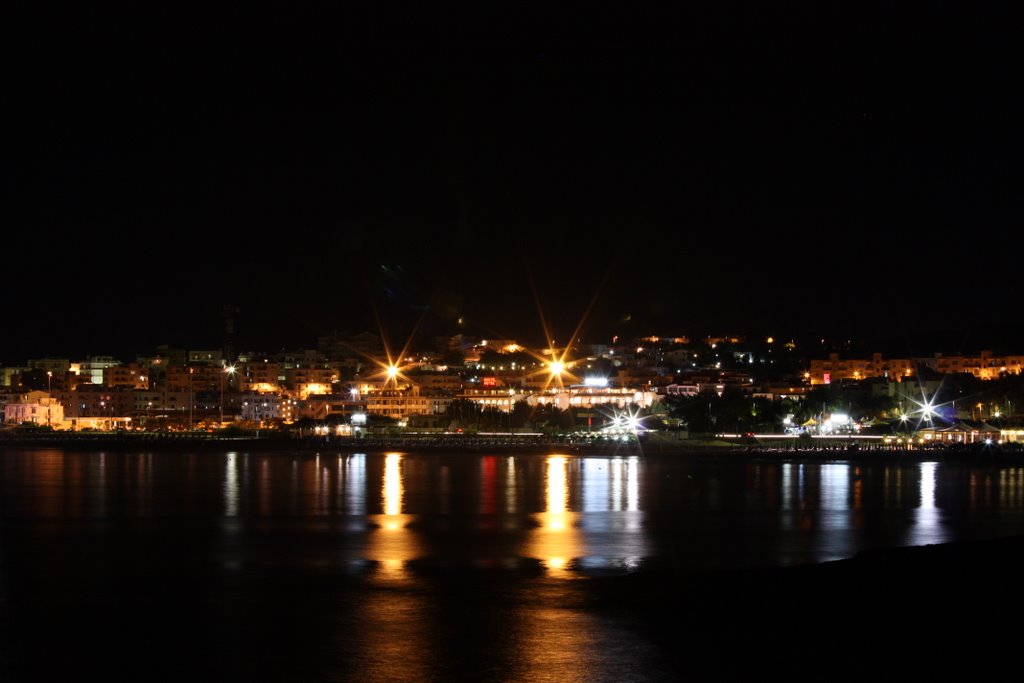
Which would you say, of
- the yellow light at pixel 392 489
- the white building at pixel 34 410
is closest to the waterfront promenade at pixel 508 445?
the yellow light at pixel 392 489

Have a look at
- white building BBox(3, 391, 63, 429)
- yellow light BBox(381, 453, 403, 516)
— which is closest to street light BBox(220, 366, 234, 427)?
white building BBox(3, 391, 63, 429)

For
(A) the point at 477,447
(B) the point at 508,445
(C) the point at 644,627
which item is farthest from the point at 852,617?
(B) the point at 508,445

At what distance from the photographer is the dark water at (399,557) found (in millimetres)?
8367

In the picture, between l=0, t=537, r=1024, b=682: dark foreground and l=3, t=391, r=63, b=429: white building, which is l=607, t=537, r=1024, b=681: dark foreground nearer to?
l=0, t=537, r=1024, b=682: dark foreground

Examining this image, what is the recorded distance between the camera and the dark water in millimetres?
8367

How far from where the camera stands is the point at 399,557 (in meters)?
13.5

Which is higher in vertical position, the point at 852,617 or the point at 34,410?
the point at 34,410

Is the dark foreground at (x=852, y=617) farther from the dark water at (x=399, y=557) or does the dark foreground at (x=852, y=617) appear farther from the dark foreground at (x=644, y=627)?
the dark water at (x=399, y=557)

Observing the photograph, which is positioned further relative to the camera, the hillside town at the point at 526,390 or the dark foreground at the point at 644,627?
the hillside town at the point at 526,390

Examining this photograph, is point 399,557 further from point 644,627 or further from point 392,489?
point 392,489

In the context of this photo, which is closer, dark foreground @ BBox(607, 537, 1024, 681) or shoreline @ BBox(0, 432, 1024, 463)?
dark foreground @ BBox(607, 537, 1024, 681)

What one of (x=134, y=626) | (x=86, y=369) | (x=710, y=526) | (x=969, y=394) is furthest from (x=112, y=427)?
(x=134, y=626)

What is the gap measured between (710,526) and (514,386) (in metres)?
56.8

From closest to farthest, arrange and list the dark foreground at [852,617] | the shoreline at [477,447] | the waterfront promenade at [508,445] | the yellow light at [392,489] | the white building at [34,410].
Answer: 1. the dark foreground at [852,617]
2. the yellow light at [392,489]
3. the shoreline at [477,447]
4. the waterfront promenade at [508,445]
5. the white building at [34,410]
